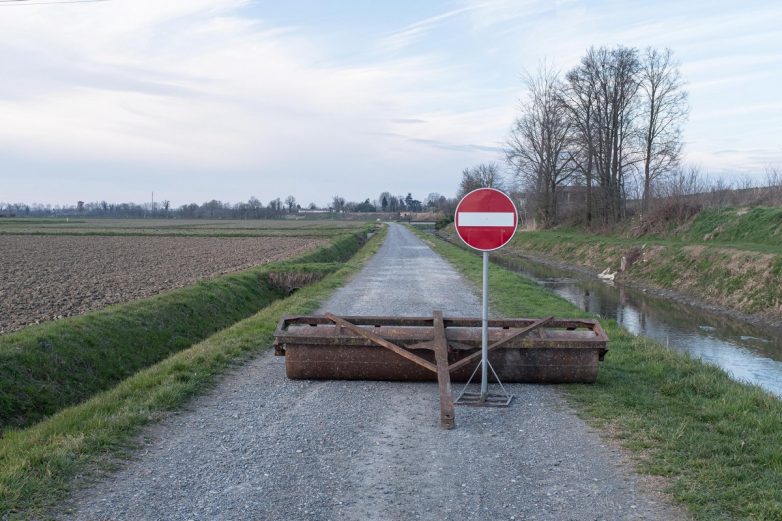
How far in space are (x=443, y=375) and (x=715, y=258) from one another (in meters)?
21.2

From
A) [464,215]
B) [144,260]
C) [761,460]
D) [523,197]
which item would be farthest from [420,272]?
[523,197]

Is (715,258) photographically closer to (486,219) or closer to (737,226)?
(737,226)

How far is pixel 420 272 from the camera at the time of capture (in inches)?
1010

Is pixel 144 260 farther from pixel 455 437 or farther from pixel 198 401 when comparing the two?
pixel 455 437

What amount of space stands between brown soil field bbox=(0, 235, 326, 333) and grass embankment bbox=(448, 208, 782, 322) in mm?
17607

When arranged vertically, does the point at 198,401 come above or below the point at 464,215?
below

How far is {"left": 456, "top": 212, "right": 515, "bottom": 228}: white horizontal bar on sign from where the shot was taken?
23.7 ft

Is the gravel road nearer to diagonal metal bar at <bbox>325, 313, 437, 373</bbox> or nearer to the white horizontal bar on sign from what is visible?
diagonal metal bar at <bbox>325, 313, 437, 373</bbox>

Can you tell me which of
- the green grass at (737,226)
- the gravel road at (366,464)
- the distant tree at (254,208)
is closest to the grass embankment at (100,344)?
the gravel road at (366,464)

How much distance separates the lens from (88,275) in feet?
78.7

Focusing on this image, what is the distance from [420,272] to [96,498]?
21410mm

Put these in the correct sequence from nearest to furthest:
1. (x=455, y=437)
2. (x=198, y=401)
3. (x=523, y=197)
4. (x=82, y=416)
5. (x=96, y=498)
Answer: (x=96, y=498) → (x=455, y=437) → (x=82, y=416) → (x=198, y=401) → (x=523, y=197)

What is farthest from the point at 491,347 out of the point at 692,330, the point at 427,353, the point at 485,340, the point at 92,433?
the point at 692,330

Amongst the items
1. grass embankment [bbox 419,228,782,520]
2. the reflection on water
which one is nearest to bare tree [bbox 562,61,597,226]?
the reflection on water
